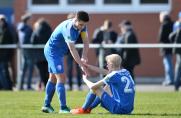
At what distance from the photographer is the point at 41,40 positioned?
2281 cm

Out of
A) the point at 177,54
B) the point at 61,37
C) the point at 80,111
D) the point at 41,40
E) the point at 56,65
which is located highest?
the point at 61,37

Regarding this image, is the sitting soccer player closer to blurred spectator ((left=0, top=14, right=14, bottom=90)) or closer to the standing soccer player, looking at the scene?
the standing soccer player

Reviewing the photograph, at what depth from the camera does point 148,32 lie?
27.1 metres

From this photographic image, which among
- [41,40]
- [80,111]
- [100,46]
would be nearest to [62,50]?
[80,111]

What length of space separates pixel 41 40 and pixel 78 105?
6.63 metres

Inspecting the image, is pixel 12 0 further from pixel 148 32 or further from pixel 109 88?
pixel 109 88

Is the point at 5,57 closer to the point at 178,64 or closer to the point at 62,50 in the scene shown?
the point at 178,64

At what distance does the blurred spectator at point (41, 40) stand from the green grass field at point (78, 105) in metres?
2.10

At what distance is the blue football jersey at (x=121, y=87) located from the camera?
13.8 metres

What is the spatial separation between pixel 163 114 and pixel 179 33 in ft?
26.5

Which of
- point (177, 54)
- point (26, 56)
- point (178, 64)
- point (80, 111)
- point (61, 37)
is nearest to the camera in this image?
point (80, 111)

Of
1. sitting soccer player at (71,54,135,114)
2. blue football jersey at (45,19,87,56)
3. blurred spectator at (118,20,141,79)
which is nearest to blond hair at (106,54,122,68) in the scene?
sitting soccer player at (71,54,135,114)

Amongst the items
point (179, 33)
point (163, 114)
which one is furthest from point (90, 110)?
point (179, 33)

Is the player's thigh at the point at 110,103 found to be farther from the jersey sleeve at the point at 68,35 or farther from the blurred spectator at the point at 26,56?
the blurred spectator at the point at 26,56
